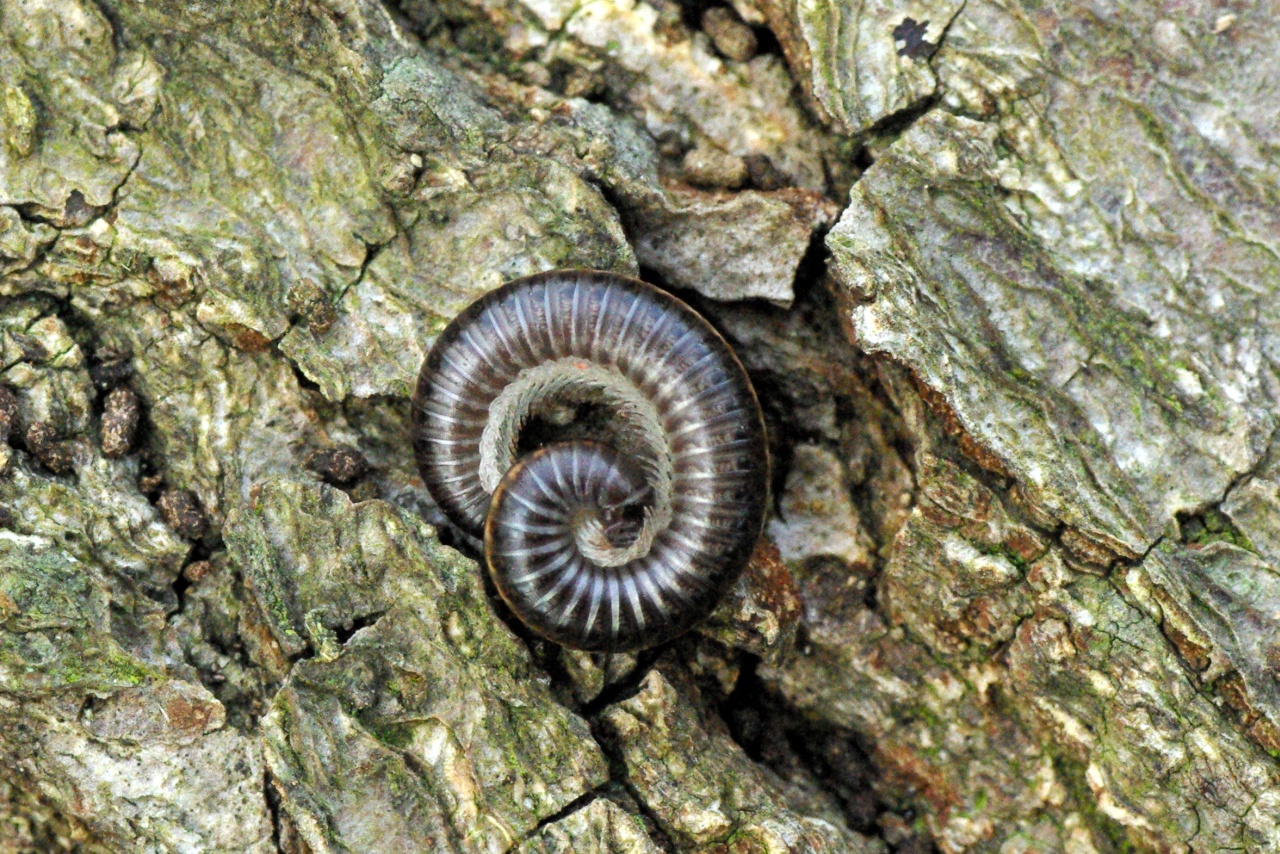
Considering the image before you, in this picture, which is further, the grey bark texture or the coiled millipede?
the coiled millipede

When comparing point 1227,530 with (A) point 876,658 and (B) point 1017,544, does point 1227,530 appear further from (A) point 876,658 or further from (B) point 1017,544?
(A) point 876,658

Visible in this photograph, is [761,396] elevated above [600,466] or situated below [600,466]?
above

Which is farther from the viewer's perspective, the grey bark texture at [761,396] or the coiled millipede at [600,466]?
the coiled millipede at [600,466]

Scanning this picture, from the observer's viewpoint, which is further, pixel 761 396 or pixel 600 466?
pixel 761 396
